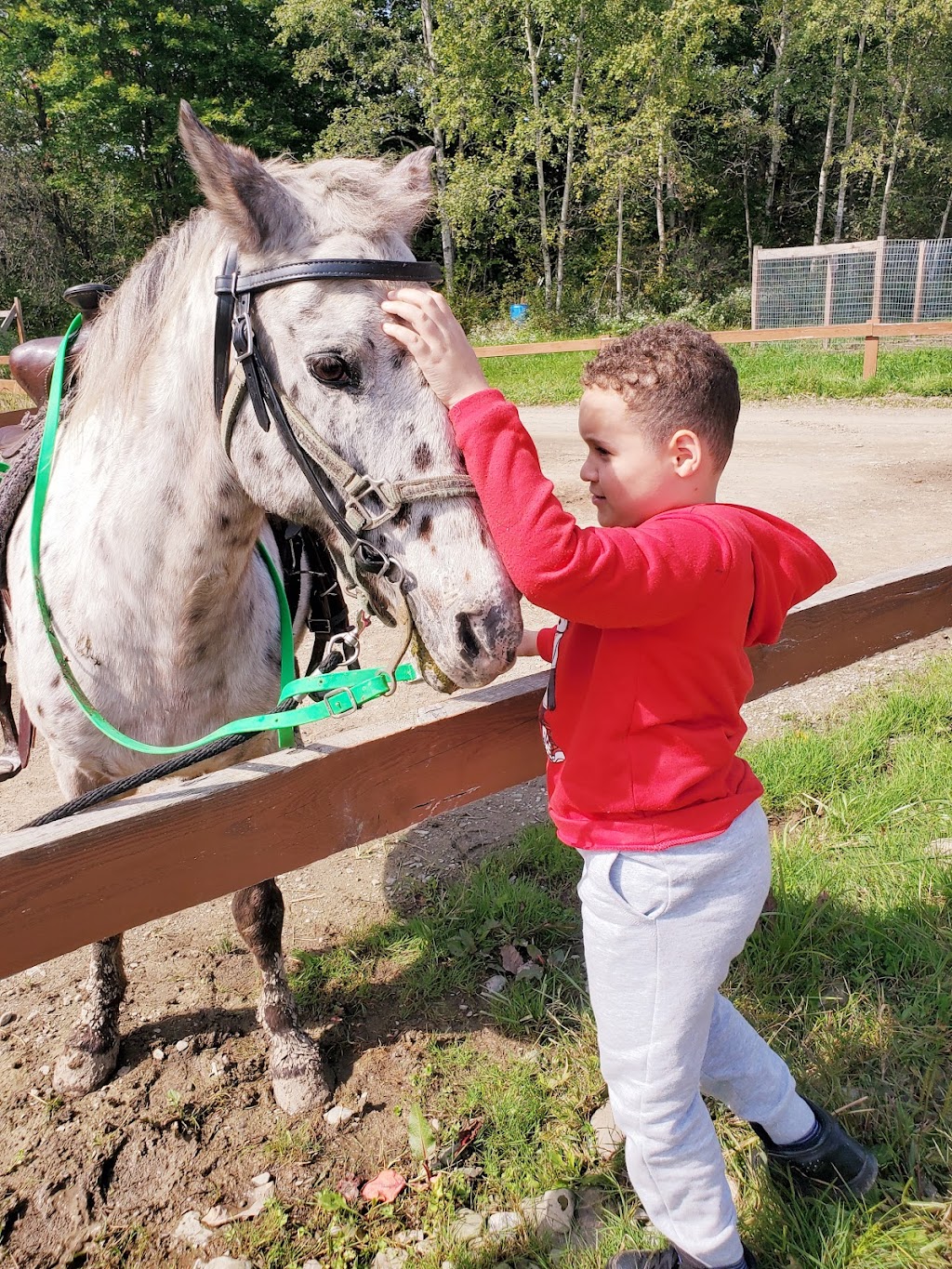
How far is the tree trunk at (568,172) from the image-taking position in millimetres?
24438

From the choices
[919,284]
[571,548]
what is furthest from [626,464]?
[919,284]

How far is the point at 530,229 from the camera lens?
29.4 m

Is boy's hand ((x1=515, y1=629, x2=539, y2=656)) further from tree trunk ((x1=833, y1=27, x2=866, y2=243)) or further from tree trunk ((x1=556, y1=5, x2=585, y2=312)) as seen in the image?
tree trunk ((x1=833, y1=27, x2=866, y2=243))

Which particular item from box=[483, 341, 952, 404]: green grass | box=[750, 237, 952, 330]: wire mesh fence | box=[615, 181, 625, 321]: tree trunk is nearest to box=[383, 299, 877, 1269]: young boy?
box=[483, 341, 952, 404]: green grass

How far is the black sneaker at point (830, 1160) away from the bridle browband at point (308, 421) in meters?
1.37

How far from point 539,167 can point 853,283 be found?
42.2ft

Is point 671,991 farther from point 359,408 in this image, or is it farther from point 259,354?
point 259,354

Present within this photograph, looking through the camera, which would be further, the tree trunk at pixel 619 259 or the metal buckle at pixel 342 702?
the tree trunk at pixel 619 259

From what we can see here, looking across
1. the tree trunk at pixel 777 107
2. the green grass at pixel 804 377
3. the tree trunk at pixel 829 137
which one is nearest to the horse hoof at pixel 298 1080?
the green grass at pixel 804 377

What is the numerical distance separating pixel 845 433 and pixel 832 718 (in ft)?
26.4

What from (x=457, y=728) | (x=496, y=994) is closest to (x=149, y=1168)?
(x=496, y=994)

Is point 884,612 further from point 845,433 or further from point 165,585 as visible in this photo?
point 845,433

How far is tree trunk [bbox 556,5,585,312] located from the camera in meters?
24.4

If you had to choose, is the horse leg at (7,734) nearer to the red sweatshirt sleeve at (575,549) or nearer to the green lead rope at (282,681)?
the green lead rope at (282,681)
